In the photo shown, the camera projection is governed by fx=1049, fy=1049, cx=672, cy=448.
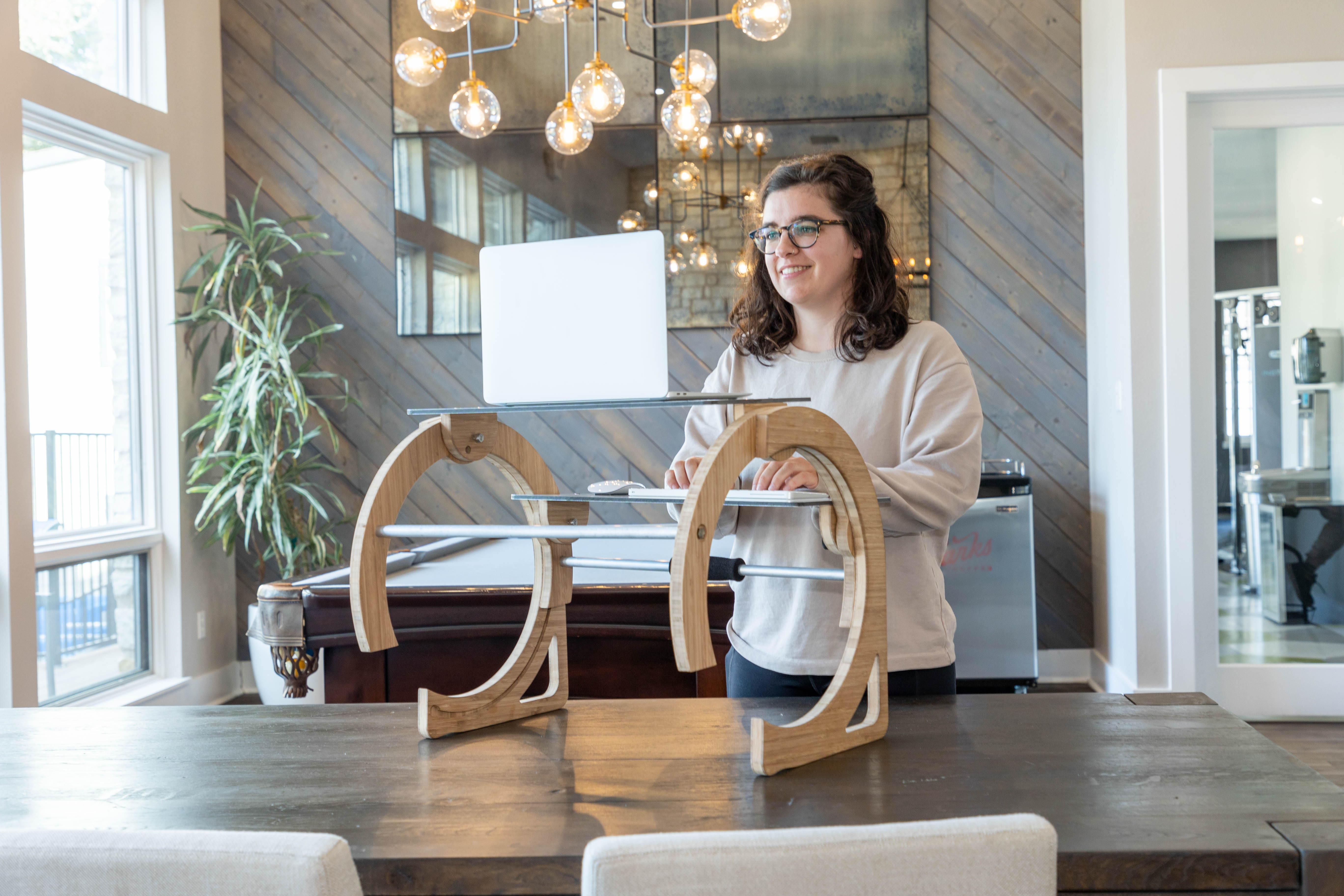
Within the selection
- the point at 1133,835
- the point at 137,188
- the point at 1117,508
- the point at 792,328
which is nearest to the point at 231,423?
the point at 137,188

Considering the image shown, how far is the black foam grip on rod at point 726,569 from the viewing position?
123 cm

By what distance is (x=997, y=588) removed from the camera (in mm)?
4031

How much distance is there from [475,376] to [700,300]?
3.42 ft

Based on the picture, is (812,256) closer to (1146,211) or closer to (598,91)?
(598,91)

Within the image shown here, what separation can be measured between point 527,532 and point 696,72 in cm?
196

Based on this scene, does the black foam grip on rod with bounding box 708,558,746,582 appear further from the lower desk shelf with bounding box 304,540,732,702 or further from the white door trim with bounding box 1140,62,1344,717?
the white door trim with bounding box 1140,62,1344,717

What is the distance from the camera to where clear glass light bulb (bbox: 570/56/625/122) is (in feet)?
9.01

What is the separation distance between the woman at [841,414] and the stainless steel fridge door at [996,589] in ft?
8.50

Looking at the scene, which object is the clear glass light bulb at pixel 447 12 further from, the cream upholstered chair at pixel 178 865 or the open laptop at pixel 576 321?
the cream upholstered chair at pixel 178 865

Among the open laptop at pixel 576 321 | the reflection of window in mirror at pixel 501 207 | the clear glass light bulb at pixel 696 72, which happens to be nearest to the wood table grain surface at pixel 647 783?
the open laptop at pixel 576 321

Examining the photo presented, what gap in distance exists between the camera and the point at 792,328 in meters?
1.64

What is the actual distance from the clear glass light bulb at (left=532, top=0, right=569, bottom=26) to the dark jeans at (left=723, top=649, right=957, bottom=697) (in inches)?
74.0

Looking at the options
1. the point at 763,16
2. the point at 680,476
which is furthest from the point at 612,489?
the point at 763,16

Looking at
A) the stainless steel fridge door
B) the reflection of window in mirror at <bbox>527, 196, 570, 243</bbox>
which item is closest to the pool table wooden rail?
the stainless steel fridge door
